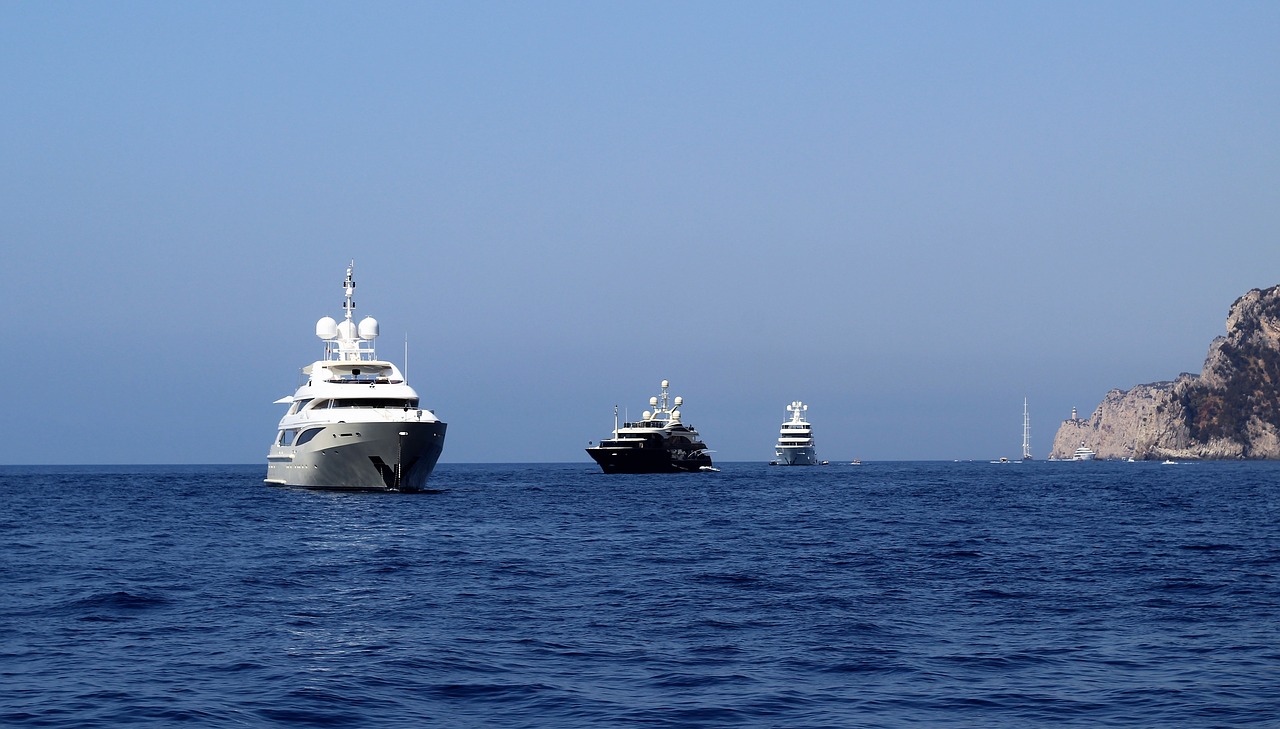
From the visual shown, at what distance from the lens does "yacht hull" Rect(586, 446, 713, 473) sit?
163250 millimetres

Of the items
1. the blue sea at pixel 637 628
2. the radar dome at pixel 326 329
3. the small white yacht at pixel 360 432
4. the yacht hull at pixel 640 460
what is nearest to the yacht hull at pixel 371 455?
the small white yacht at pixel 360 432

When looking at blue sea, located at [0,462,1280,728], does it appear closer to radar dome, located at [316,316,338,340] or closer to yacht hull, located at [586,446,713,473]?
radar dome, located at [316,316,338,340]

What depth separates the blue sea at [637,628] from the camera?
17172 millimetres

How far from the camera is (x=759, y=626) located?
24.2 m

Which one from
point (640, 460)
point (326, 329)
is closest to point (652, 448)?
point (640, 460)

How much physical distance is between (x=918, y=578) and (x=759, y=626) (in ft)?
32.6

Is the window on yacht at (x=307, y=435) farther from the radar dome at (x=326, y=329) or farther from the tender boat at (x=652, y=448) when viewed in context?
the tender boat at (x=652, y=448)

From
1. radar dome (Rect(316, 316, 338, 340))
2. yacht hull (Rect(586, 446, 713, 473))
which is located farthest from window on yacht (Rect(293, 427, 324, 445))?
yacht hull (Rect(586, 446, 713, 473))

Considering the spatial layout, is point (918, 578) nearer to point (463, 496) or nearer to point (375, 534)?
point (375, 534)

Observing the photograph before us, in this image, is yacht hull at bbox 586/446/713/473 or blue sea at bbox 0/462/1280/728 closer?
blue sea at bbox 0/462/1280/728

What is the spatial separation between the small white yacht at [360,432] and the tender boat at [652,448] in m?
82.8

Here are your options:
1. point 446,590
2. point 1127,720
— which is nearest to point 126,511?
point 446,590

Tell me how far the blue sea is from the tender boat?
112396 mm

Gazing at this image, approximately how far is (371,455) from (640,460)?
91971 mm
